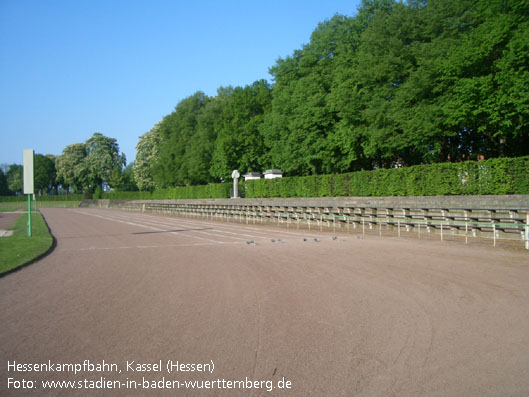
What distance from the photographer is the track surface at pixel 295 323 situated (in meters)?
4.51

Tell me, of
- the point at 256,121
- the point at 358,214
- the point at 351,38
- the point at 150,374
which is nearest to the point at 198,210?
the point at 256,121

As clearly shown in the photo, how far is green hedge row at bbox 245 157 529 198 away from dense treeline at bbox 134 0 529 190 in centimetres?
232

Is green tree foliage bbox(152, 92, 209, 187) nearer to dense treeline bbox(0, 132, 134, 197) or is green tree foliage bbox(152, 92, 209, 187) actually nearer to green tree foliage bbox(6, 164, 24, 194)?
dense treeline bbox(0, 132, 134, 197)

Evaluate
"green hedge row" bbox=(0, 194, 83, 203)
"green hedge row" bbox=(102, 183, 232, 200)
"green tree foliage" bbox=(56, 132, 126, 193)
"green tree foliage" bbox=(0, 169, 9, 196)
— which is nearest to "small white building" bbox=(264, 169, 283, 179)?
"green hedge row" bbox=(102, 183, 232, 200)

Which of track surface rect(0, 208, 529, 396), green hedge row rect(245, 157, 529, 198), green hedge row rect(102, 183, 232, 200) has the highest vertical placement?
green hedge row rect(245, 157, 529, 198)

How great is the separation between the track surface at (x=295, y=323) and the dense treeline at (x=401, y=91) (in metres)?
17.3

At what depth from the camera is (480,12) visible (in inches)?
1096

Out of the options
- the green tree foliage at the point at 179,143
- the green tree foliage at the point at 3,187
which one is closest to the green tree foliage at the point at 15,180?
the green tree foliage at the point at 3,187

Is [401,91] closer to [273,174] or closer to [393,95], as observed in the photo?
[393,95]

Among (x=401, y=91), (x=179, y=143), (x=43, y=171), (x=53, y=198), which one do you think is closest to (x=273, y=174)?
(x=401, y=91)

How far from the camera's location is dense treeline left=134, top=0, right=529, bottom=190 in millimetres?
25984

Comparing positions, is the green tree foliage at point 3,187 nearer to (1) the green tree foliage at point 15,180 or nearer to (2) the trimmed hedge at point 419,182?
(1) the green tree foliage at point 15,180

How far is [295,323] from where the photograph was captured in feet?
20.9

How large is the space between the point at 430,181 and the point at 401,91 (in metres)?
7.17
